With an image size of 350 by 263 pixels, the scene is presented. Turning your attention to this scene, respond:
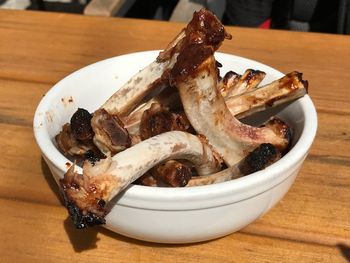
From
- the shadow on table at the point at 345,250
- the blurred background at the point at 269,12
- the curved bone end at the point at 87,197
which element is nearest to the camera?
the curved bone end at the point at 87,197

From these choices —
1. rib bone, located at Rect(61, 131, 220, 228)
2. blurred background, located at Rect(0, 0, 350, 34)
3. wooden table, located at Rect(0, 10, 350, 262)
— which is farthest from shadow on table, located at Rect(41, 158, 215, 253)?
blurred background, located at Rect(0, 0, 350, 34)

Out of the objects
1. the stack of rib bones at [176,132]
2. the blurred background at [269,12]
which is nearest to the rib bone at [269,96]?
the stack of rib bones at [176,132]

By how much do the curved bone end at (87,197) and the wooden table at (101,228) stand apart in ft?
0.37

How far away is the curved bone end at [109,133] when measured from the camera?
0.47 m

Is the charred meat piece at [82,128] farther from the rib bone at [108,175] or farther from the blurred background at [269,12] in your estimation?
the blurred background at [269,12]

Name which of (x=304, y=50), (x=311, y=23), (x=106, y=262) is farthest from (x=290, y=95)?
(x=311, y=23)

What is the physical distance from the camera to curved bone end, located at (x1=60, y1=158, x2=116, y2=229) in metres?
0.40

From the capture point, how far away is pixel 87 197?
0.40 meters

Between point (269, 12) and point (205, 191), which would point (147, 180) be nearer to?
point (205, 191)

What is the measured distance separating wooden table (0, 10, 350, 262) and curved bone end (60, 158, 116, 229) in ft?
0.37

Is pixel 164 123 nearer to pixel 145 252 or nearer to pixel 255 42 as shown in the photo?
pixel 145 252

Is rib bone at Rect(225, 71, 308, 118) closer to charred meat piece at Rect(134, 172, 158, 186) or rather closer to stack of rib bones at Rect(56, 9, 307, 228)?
stack of rib bones at Rect(56, 9, 307, 228)

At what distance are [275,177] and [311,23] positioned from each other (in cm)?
88

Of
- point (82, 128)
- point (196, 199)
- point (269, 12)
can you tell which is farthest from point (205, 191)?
point (269, 12)
